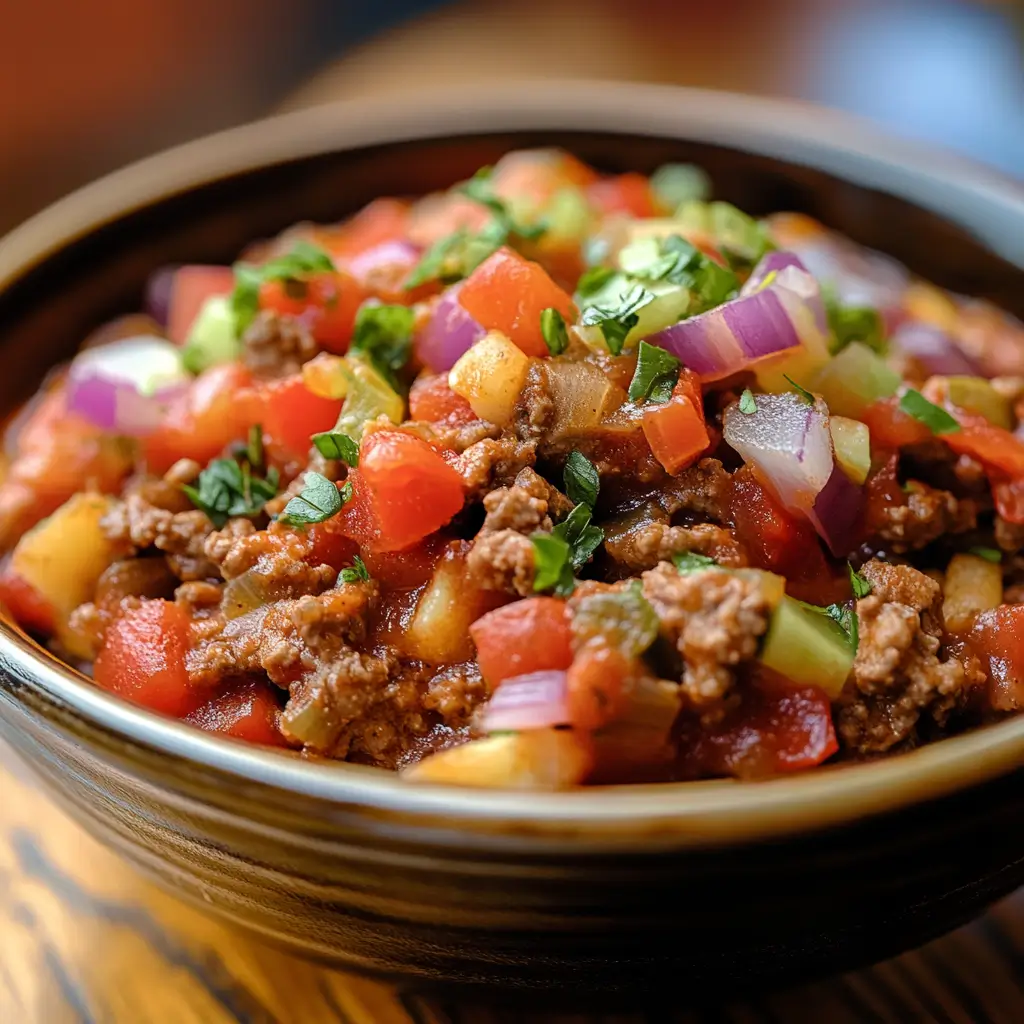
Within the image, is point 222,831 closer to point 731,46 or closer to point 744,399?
point 744,399

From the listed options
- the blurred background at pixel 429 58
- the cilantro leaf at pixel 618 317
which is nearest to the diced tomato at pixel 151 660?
the cilantro leaf at pixel 618 317

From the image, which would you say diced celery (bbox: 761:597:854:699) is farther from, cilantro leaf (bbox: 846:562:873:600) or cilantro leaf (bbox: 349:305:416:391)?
cilantro leaf (bbox: 349:305:416:391)

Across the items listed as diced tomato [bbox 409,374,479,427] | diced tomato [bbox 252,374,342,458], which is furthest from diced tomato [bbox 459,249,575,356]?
diced tomato [bbox 252,374,342,458]

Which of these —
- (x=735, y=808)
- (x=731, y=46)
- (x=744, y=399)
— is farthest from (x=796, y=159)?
(x=731, y=46)

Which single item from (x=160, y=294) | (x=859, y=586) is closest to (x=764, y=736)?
(x=859, y=586)

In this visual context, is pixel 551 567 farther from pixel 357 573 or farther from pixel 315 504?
Answer: pixel 315 504

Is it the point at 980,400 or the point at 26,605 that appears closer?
the point at 26,605
